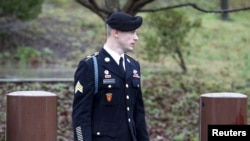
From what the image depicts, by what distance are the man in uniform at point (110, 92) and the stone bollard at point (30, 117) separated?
554 millimetres

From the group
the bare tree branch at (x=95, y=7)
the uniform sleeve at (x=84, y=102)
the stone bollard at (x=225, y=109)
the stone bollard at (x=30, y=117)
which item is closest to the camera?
the uniform sleeve at (x=84, y=102)

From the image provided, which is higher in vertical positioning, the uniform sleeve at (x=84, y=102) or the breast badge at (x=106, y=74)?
the breast badge at (x=106, y=74)

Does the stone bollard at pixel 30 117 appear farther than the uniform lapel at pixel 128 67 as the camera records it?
Yes

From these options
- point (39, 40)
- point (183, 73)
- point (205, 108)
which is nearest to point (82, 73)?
point (205, 108)

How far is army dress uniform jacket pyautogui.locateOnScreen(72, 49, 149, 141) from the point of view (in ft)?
14.5

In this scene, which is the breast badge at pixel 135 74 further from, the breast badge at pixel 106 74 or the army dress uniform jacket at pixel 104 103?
the breast badge at pixel 106 74

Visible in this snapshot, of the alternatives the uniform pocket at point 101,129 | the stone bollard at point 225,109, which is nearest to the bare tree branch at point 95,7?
the stone bollard at point 225,109

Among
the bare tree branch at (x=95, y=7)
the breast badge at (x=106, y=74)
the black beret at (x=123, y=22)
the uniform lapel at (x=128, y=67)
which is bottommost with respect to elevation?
the breast badge at (x=106, y=74)

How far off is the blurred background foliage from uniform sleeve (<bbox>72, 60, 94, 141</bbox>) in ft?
13.4

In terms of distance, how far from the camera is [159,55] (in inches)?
637

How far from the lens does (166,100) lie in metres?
12.3

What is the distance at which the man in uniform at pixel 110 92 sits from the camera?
14.6ft

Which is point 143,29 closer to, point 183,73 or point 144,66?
point 144,66

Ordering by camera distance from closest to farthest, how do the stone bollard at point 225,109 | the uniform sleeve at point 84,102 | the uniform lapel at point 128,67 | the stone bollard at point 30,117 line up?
the uniform sleeve at point 84,102, the uniform lapel at point 128,67, the stone bollard at point 30,117, the stone bollard at point 225,109
